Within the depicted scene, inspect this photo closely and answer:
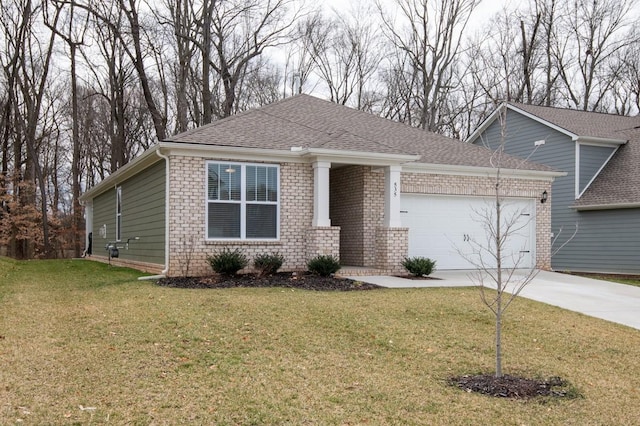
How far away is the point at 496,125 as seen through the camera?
2306cm

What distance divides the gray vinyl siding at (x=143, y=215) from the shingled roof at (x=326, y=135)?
5.52 feet

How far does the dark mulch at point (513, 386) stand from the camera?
523 cm

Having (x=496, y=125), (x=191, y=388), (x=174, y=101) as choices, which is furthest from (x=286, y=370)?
(x=174, y=101)

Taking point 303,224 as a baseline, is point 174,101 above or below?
above

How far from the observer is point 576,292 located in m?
Result: 11.5

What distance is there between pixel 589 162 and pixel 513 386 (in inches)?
653

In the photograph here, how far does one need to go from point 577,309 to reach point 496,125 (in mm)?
14547

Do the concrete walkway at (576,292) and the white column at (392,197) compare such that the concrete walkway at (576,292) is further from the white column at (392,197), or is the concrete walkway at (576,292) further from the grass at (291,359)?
A: the white column at (392,197)

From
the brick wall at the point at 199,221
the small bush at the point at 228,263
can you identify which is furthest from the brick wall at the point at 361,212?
the small bush at the point at 228,263

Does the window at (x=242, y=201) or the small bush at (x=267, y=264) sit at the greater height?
the window at (x=242, y=201)

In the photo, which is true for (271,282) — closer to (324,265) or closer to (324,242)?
(324,265)

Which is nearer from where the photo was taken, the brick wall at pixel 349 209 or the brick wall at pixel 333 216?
the brick wall at pixel 333 216

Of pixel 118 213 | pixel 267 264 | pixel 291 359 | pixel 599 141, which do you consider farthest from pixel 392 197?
pixel 599 141

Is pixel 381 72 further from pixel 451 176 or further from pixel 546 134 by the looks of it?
pixel 451 176
